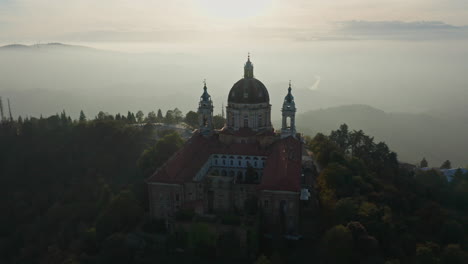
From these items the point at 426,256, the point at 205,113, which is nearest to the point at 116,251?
the point at 205,113

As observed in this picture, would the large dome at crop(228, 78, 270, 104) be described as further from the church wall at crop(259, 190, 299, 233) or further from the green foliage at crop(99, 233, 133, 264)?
the green foliage at crop(99, 233, 133, 264)

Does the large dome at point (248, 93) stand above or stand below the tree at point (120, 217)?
above

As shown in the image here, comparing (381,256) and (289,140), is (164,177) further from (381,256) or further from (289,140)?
(381,256)

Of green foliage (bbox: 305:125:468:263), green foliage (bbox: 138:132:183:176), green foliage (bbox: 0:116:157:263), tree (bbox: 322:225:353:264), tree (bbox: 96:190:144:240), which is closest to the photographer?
tree (bbox: 322:225:353:264)

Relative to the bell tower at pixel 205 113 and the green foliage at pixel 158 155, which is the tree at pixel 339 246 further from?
the green foliage at pixel 158 155

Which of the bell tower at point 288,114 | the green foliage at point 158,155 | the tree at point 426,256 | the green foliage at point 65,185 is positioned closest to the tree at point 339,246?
the tree at point 426,256

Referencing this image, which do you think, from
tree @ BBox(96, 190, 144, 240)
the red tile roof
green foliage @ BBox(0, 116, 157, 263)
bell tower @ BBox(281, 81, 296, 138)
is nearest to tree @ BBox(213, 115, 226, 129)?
green foliage @ BBox(0, 116, 157, 263)

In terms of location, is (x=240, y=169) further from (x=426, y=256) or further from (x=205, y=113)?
(x=426, y=256)
